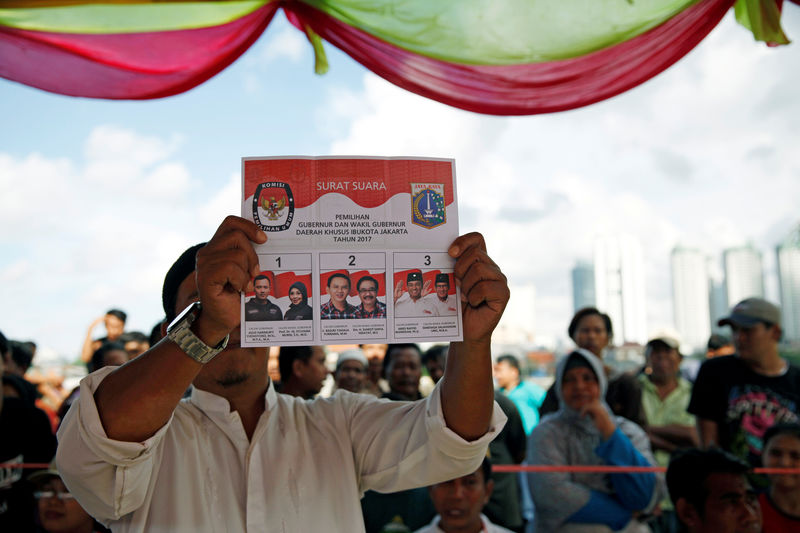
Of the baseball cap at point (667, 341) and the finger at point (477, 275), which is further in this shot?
the baseball cap at point (667, 341)

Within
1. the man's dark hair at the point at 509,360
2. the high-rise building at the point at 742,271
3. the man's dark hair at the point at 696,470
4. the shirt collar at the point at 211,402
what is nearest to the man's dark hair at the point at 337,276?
the shirt collar at the point at 211,402

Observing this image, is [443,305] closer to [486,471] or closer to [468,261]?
[468,261]

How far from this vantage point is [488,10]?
8.50 ft

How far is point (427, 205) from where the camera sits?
1.60 metres

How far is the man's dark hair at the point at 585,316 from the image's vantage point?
15.6 feet

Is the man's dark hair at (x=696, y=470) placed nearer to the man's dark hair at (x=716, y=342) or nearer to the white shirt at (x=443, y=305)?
the white shirt at (x=443, y=305)

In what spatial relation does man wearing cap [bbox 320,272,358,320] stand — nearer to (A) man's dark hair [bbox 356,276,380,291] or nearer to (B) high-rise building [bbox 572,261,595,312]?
(A) man's dark hair [bbox 356,276,380,291]

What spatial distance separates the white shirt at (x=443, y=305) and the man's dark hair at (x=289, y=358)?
287cm

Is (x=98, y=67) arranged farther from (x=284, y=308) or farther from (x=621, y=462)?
(x=621, y=462)

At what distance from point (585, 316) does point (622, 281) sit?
35.9 metres

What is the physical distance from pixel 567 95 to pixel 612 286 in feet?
124

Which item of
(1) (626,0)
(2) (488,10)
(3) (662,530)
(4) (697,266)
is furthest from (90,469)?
(4) (697,266)

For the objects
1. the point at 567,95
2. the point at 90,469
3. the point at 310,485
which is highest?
the point at 567,95

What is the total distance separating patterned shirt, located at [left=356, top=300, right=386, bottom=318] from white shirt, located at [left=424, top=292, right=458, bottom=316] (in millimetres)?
109
